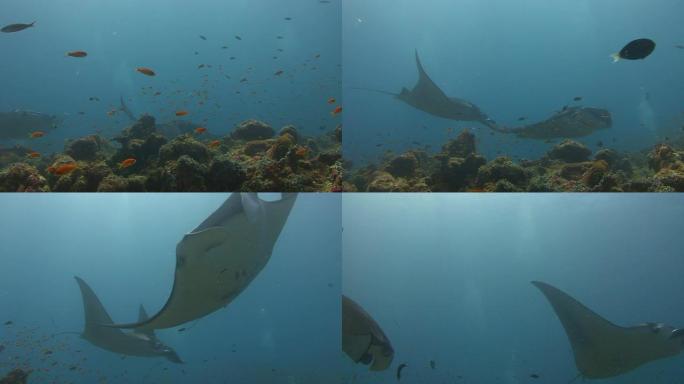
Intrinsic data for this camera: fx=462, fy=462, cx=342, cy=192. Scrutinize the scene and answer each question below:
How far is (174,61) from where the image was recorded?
140 inches

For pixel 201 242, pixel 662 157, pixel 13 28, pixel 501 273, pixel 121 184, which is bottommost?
pixel 501 273

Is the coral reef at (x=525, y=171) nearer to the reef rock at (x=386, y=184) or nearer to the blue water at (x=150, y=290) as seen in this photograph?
the reef rock at (x=386, y=184)

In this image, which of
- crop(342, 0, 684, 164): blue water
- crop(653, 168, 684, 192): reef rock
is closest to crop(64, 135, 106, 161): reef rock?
crop(342, 0, 684, 164): blue water

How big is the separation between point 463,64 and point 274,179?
1768 millimetres

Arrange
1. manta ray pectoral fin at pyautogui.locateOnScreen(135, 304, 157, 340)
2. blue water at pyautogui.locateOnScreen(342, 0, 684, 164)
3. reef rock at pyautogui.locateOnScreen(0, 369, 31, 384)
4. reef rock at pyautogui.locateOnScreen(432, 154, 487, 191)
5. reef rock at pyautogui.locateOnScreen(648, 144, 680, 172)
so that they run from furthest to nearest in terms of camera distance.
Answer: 1. reef rock at pyautogui.locateOnScreen(432, 154, 487, 191)
2. blue water at pyautogui.locateOnScreen(342, 0, 684, 164)
3. reef rock at pyautogui.locateOnScreen(648, 144, 680, 172)
4. manta ray pectoral fin at pyautogui.locateOnScreen(135, 304, 157, 340)
5. reef rock at pyautogui.locateOnScreen(0, 369, 31, 384)

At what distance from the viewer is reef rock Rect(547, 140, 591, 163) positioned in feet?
11.7

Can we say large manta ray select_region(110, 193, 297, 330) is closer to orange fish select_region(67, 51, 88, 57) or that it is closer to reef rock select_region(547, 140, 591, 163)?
orange fish select_region(67, 51, 88, 57)

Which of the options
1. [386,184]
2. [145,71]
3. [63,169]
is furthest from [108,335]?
[386,184]

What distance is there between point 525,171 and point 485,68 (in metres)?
0.89

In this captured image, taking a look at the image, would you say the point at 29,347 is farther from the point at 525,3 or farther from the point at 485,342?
the point at 525,3

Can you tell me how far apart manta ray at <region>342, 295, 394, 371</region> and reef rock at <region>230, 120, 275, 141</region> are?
56.3 inches

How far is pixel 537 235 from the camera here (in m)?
3.41

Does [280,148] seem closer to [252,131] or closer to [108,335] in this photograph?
[252,131]

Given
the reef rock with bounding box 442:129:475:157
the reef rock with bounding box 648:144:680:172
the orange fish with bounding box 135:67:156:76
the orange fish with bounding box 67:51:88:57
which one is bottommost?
the reef rock with bounding box 648:144:680:172
